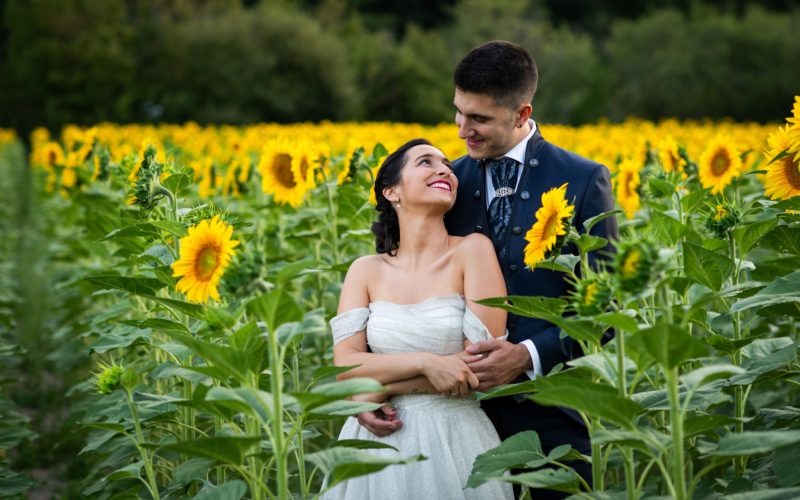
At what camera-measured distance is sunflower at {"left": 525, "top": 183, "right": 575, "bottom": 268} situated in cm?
213

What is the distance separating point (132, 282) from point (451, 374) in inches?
30.5

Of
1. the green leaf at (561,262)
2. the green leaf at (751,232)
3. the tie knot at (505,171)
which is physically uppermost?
the tie knot at (505,171)

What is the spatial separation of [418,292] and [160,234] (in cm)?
68

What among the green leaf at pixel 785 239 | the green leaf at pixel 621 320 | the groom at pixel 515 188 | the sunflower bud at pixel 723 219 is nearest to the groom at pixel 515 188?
the groom at pixel 515 188

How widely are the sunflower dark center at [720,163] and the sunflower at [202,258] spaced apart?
230 centimetres

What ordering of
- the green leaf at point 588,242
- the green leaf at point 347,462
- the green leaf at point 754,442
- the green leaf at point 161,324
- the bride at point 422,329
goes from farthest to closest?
1. the bride at point 422,329
2. the green leaf at point 161,324
3. the green leaf at point 588,242
4. the green leaf at point 347,462
5. the green leaf at point 754,442

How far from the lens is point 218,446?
181cm

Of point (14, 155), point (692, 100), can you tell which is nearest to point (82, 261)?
point (14, 155)

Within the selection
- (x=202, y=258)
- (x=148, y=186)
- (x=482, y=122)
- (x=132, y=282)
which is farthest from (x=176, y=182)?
(x=482, y=122)

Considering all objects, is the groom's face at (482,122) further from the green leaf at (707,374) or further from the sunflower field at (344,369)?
the green leaf at (707,374)

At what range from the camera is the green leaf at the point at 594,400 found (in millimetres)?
1715

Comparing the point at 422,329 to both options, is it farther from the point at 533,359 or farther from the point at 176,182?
the point at 176,182

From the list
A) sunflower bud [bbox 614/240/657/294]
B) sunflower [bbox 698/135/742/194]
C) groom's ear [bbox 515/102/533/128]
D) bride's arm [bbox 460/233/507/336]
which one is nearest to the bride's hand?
bride's arm [bbox 460/233/507/336]

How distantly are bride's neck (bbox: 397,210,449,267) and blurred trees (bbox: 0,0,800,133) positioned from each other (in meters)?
16.6
